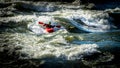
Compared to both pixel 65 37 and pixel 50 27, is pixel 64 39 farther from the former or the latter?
pixel 50 27

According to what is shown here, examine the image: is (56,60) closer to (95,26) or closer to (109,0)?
(95,26)

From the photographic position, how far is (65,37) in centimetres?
1179

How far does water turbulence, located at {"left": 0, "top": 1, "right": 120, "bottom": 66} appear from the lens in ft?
31.0

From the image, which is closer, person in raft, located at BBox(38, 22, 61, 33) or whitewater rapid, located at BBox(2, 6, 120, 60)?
whitewater rapid, located at BBox(2, 6, 120, 60)

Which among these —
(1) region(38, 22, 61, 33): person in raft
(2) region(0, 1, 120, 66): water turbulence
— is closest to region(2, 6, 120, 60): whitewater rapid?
(2) region(0, 1, 120, 66): water turbulence

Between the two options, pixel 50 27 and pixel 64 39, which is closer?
pixel 64 39

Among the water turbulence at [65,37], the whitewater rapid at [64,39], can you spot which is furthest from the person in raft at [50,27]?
the whitewater rapid at [64,39]

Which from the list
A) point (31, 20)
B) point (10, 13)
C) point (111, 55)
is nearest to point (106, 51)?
point (111, 55)

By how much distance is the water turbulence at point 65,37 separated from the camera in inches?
372

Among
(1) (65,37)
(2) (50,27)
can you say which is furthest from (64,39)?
(2) (50,27)

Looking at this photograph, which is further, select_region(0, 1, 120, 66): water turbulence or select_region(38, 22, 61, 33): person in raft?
select_region(38, 22, 61, 33): person in raft

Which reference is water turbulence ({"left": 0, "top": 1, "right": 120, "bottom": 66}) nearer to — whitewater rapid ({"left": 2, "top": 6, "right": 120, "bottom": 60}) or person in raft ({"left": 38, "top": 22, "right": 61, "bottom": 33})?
whitewater rapid ({"left": 2, "top": 6, "right": 120, "bottom": 60})

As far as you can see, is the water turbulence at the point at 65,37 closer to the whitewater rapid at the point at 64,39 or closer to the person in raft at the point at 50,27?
the whitewater rapid at the point at 64,39

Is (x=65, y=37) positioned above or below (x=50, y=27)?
below
